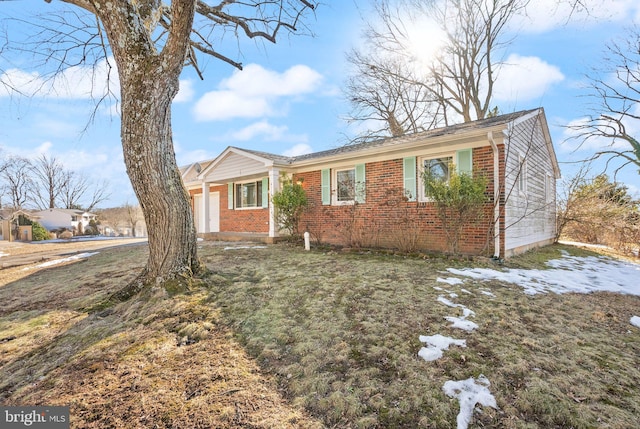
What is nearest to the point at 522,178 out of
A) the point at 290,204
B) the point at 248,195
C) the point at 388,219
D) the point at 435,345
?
the point at 388,219

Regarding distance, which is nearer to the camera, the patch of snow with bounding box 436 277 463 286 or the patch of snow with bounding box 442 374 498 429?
the patch of snow with bounding box 442 374 498 429

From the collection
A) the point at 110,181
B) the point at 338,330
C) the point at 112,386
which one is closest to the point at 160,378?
the point at 112,386

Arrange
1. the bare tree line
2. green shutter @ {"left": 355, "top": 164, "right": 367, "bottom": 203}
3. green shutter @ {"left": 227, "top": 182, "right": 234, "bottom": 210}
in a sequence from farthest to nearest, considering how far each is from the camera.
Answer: the bare tree line, green shutter @ {"left": 227, "top": 182, "right": 234, "bottom": 210}, green shutter @ {"left": 355, "top": 164, "right": 367, "bottom": 203}

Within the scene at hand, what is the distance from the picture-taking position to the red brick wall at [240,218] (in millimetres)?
11613

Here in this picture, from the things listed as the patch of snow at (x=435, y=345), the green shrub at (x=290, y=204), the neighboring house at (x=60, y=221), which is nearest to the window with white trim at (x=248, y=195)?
the green shrub at (x=290, y=204)

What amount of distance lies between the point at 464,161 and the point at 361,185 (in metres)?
2.86

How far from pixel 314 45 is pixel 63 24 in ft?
17.8

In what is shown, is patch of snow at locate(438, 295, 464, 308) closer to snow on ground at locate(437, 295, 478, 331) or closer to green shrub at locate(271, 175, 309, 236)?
snow on ground at locate(437, 295, 478, 331)

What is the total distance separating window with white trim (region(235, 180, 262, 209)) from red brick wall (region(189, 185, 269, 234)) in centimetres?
26

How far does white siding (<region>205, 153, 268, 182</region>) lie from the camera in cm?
1091

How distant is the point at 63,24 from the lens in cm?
614

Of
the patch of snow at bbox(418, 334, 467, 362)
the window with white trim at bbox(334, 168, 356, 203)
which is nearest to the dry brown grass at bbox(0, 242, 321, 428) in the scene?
the patch of snow at bbox(418, 334, 467, 362)

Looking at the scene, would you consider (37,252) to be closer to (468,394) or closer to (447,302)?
(447,302)

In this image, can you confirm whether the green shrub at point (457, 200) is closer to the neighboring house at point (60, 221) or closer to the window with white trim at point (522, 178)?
the window with white trim at point (522, 178)
